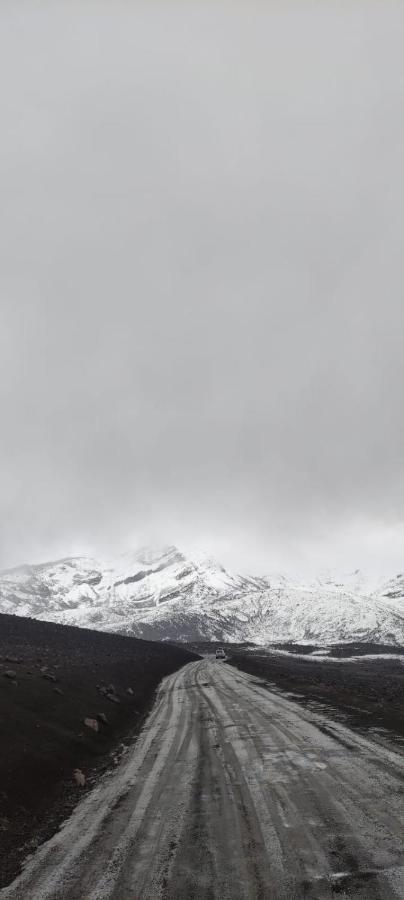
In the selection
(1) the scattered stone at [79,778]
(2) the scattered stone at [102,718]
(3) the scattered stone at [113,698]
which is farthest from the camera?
(3) the scattered stone at [113,698]

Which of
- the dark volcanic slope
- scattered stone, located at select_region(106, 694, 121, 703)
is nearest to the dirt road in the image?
the dark volcanic slope

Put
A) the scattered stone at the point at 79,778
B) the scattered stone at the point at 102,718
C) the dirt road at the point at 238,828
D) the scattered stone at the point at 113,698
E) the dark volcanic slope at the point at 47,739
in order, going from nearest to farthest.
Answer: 1. the dirt road at the point at 238,828
2. the dark volcanic slope at the point at 47,739
3. the scattered stone at the point at 79,778
4. the scattered stone at the point at 102,718
5. the scattered stone at the point at 113,698

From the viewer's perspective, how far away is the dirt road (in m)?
7.12

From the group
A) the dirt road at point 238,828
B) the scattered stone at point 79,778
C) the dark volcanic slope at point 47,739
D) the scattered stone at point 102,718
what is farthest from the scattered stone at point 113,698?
the scattered stone at point 79,778

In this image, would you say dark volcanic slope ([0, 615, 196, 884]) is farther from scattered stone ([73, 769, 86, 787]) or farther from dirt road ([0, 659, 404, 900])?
dirt road ([0, 659, 404, 900])

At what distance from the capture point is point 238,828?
910 cm

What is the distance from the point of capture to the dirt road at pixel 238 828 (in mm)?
7121

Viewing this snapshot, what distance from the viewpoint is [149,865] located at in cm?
799

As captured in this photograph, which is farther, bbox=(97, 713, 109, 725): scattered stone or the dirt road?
bbox=(97, 713, 109, 725): scattered stone

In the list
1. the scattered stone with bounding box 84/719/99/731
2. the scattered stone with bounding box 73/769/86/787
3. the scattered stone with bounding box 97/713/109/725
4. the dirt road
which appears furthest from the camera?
the scattered stone with bounding box 97/713/109/725

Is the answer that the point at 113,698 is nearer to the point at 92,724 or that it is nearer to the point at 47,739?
the point at 92,724

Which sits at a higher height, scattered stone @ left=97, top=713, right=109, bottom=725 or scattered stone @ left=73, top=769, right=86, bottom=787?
scattered stone @ left=73, top=769, right=86, bottom=787

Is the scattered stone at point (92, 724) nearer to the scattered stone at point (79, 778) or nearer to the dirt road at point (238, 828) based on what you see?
the dirt road at point (238, 828)

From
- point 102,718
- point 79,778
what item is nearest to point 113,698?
point 102,718
